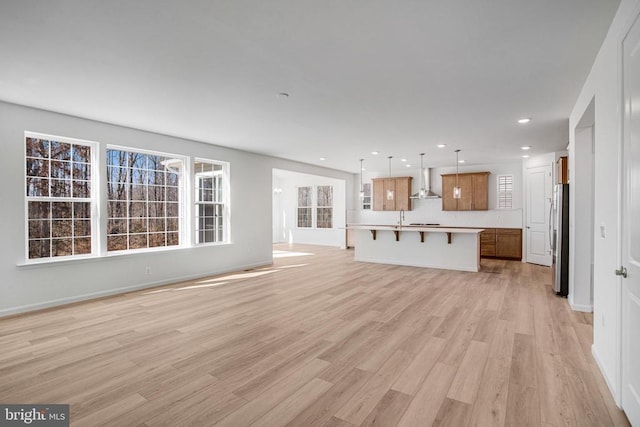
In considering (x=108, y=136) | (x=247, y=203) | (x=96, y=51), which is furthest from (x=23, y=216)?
(x=247, y=203)

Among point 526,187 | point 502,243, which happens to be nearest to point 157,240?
point 502,243

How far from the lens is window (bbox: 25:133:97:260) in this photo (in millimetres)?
4258

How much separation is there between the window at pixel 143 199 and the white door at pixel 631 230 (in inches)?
238

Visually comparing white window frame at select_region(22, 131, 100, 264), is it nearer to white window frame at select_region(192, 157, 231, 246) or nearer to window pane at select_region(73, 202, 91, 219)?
window pane at select_region(73, 202, 91, 219)

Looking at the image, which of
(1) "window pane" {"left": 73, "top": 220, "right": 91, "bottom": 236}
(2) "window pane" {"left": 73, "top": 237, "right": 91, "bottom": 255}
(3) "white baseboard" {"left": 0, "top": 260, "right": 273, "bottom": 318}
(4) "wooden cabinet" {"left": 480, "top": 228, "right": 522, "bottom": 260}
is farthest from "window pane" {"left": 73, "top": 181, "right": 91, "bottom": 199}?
(4) "wooden cabinet" {"left": 480, "top": 228, "right": 522, "bottom": 260}

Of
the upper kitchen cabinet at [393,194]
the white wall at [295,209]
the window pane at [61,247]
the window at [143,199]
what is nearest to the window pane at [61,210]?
the window pane at [61,247]

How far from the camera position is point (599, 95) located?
2615 mm

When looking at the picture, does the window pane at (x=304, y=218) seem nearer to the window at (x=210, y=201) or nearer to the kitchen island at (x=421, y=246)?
the kitchen island at (x=421, y=246)

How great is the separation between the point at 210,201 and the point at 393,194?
6061 millimetres

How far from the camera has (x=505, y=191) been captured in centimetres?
884

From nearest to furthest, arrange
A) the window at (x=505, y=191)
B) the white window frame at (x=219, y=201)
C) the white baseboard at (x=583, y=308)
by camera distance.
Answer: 1. the white baseboard at (x=583, y=308)
2. the white window frame at (x=219, y=201)
3. the window at (x=505, y=191)

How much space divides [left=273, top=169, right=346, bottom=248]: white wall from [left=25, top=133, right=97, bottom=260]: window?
23.3 feet

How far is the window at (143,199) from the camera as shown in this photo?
200 inches

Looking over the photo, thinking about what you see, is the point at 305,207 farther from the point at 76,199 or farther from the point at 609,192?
the point at 609,192
